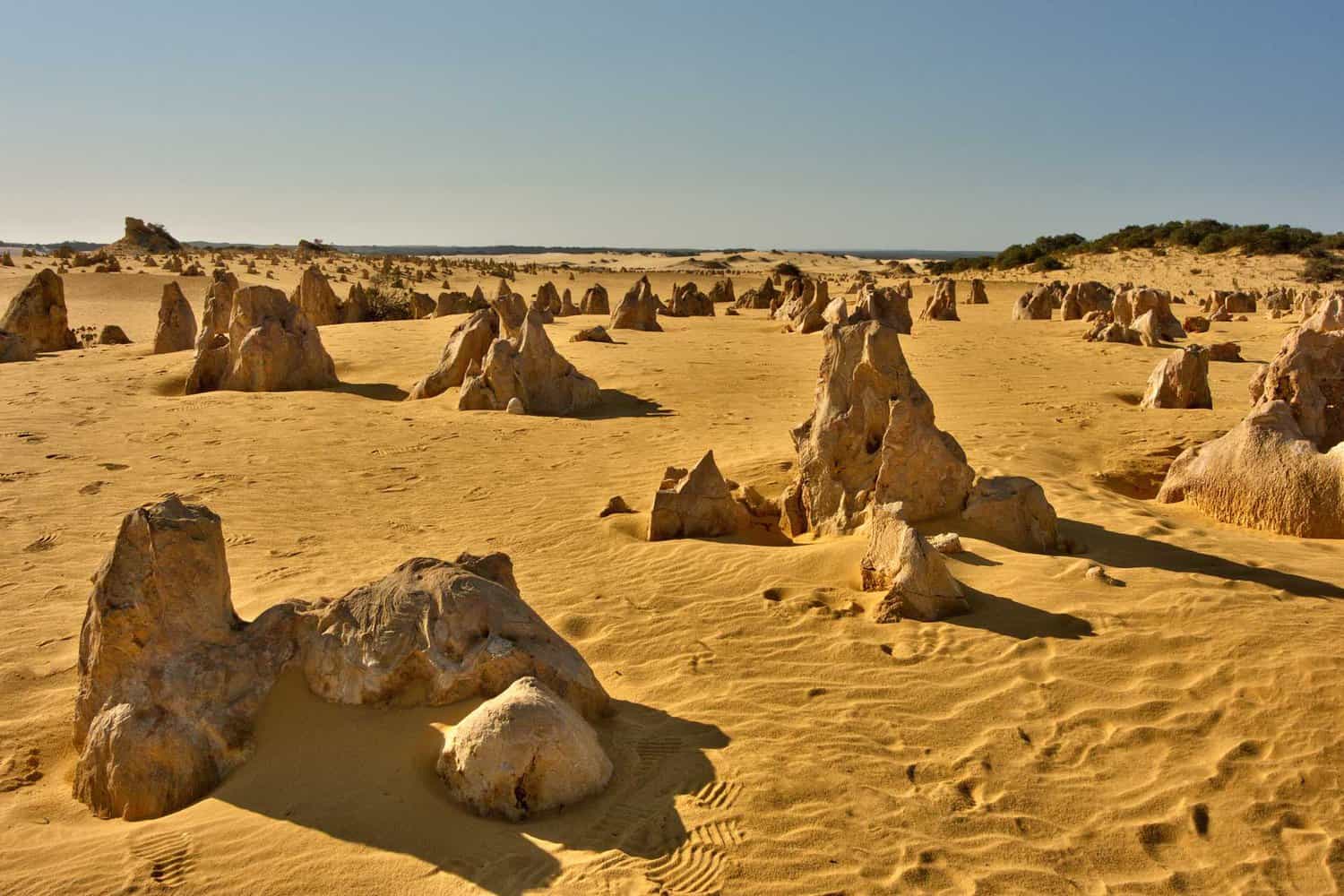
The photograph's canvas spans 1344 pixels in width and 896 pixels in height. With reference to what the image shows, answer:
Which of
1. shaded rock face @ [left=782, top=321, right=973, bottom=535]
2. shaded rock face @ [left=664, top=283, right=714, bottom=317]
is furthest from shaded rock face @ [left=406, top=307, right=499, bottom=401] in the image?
shaded rock face @ [left=664, top=283, right=714, bottom=317]

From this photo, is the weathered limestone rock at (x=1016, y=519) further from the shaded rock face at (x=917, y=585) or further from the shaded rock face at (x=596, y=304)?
the shaded rock face at (x=596, y=304)

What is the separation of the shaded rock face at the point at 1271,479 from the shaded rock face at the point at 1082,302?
54.6 ft

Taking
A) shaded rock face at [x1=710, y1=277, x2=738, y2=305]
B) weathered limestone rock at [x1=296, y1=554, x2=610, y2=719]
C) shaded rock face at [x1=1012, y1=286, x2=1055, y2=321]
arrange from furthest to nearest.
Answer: shaded rock face at [x1=710, y1=277, x2=738, y2=305]
shaded rock face at [x1=1012, y1=286, x2=1055, y2=321]
weathered limestone rock at [x1=296, y1=554, x2=610, y2=719]

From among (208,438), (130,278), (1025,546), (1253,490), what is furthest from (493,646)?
(130,278)

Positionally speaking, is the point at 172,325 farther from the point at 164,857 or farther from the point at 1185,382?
the point at 1185,382

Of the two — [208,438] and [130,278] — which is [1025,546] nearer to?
[208,438]

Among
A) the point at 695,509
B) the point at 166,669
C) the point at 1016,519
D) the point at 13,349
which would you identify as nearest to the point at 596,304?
the point at 13,349

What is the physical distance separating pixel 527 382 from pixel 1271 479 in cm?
806

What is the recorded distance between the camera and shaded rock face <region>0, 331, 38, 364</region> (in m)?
16.0

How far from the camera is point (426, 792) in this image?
12.5 ft

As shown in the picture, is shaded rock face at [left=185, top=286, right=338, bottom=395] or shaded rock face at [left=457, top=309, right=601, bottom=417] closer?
shaded rock face at [left=457, top=309, right=601, bottom=417]

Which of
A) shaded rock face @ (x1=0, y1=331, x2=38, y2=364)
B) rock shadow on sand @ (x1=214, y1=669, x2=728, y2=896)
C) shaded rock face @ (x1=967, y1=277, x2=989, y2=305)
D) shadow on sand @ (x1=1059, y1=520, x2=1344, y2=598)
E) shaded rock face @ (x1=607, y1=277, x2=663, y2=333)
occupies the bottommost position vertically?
rock shadow on sand @ (x1=214, y1=669, x2=728, y2=896)

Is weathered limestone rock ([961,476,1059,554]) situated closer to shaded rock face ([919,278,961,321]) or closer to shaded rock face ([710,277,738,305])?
shaded rock face ([919,278,961,321])

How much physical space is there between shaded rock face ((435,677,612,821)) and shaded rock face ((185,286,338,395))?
1035 cm
